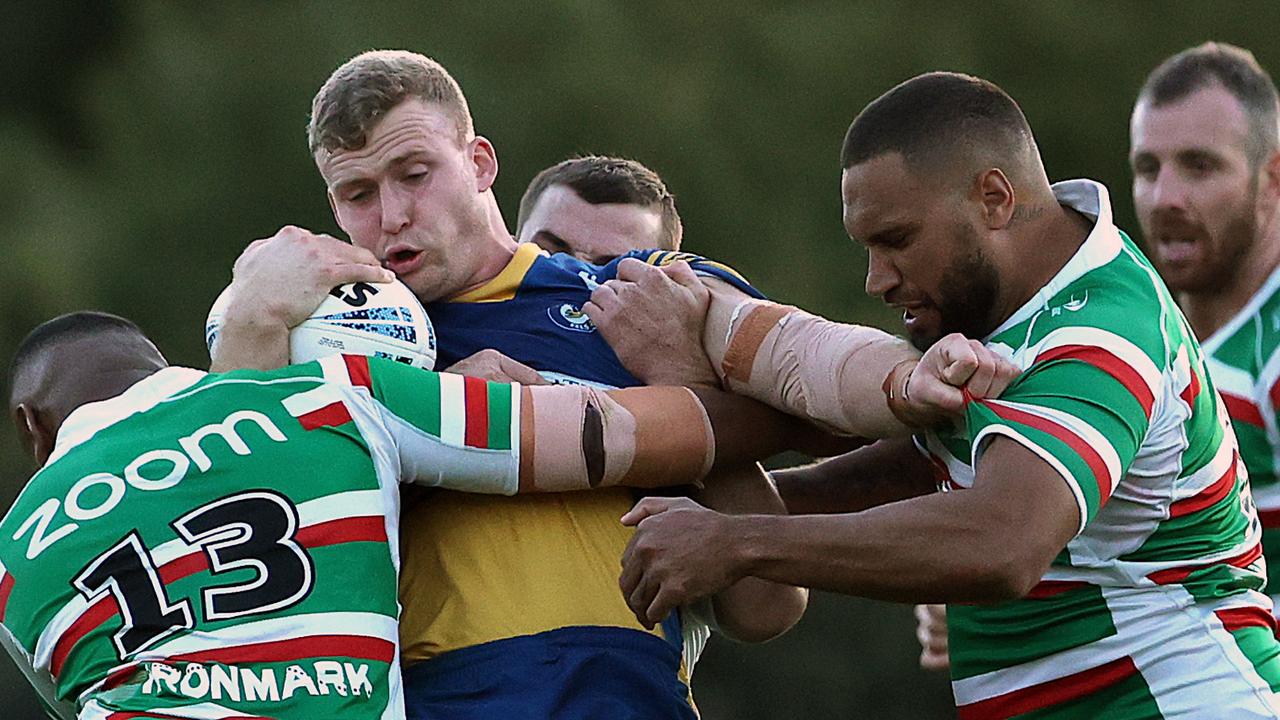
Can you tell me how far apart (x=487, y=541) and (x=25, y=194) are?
1228 centimetres

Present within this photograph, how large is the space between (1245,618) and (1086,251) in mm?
835

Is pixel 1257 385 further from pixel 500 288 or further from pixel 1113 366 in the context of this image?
pixel 500 288

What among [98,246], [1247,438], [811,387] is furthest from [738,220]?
[811,387]

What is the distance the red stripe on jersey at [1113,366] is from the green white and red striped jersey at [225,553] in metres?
1.22

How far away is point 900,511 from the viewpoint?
351 cm

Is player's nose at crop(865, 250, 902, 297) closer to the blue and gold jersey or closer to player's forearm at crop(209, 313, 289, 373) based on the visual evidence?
the blue and gold jersey

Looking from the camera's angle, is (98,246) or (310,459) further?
(98,246)

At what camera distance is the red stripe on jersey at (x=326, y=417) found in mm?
3553

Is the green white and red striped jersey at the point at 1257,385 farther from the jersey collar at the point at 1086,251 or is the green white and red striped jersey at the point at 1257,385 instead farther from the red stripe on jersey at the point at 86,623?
the red stripe on jersey at the point at 86,623

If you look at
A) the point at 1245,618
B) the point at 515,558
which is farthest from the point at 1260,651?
the point at 515,558

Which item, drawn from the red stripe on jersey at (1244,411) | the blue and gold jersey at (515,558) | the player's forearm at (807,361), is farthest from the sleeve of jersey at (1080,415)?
the red stripe on jersey at (1244,411)

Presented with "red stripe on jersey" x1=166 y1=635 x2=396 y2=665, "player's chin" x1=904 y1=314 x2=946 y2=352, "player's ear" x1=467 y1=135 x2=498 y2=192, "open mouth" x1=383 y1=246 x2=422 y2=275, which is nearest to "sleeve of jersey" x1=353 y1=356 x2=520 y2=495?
"red stripe on jersey" x1=166 y1=635 x2=396 y2=665

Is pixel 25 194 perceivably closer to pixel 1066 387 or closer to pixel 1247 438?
pixel 1247 438

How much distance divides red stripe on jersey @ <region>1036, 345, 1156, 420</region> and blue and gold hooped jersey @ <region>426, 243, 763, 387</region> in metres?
0.88
